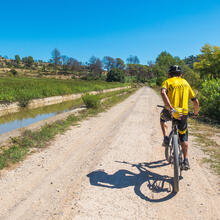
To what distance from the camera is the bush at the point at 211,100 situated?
8.91 meters

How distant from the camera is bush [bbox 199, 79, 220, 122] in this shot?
29.2 feet

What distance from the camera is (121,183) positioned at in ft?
11.1

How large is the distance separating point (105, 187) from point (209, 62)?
24.0 metres

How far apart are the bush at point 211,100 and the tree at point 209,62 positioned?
13.7 meters

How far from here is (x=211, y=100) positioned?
9086 mm

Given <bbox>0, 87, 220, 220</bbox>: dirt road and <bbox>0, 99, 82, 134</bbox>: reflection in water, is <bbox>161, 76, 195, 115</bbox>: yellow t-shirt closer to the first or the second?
<bbox>0, 87, 220, 220</bbox>: dirt road

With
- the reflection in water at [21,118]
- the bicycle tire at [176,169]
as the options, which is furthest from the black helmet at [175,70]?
the reflection in water at [21,118]

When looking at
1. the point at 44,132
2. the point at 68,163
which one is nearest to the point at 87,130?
the point at 44,132

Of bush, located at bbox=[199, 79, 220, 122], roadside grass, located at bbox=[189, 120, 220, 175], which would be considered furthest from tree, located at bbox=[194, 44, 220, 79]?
roadside grass, located at bbox=[189, 120, 220, 175]

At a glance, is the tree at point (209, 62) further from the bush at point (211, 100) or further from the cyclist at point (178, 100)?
the cyclist at point (178, 100)

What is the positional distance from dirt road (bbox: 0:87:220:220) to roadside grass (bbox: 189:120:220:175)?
26cm

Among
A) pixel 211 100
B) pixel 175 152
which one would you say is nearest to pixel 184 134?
pixel 175 152

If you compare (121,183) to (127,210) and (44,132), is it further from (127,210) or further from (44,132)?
(44,132)

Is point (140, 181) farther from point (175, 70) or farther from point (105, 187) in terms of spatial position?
point (175, 70)
